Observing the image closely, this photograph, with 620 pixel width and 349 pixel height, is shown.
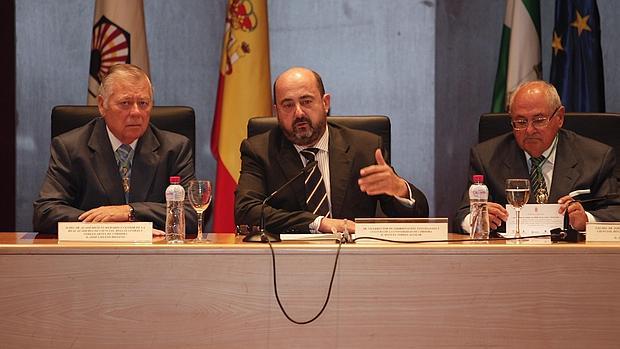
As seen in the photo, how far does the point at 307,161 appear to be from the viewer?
330cm

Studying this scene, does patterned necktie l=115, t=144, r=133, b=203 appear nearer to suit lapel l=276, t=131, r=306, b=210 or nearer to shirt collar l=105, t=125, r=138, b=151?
shirt collar l=105, t=125, r=138, b=151

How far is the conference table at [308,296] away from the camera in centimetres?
218

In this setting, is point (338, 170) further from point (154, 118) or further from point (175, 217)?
point (175, 217)

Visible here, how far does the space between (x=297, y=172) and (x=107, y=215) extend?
0.81 meters

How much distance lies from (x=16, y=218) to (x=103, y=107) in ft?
6.70

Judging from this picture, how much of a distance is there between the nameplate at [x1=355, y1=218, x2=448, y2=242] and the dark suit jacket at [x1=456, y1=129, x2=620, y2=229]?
0.69 metres

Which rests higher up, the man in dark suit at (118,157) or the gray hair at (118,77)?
the gray hair at (118,77)

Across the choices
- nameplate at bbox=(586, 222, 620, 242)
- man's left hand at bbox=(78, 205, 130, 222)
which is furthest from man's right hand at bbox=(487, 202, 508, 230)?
man's left hand at bbox=(78, 205, 130, 222)

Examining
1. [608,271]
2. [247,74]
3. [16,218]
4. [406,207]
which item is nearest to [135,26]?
[247,74]

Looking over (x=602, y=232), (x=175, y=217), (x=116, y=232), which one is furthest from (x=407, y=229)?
(x=116, y=232)

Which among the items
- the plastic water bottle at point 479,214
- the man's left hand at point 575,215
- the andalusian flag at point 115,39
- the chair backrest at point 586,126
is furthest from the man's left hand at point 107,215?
the andalusian flag at point 115,39

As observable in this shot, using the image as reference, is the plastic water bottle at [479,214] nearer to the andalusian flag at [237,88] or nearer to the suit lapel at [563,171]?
the suit lapel at [563,171]

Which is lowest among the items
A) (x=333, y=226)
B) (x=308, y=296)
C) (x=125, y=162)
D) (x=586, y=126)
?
(x=308, y=296)

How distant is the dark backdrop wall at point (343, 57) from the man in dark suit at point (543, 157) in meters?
1.72
